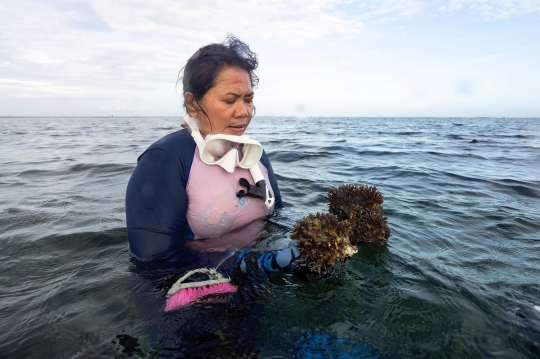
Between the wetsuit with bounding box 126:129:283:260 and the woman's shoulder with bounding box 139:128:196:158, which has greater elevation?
the woman's shoulder with bounding box 139:128:196:158

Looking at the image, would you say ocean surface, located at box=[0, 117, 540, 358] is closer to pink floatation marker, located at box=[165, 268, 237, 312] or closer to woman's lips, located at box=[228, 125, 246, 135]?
pink floatation marker, located at box=[165, 268, 237, 312]

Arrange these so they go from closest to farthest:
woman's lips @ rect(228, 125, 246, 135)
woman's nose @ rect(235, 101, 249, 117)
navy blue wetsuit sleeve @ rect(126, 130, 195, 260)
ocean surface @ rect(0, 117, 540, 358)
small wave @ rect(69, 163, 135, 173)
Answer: ocean surface @ rect(0, 117, 540, 358), navy blue wetsuit sleeve @ rect(126, 130, 195, 260), woman's nose @ rect(235, 101, 249, 117), woman's lips @ rect(228, 125, 246, 135), small wave @ rect(69, 163, 135, 173)

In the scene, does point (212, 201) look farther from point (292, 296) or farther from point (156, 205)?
point (292, 296)

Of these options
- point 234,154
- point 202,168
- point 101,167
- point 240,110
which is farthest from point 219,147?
point 101,167

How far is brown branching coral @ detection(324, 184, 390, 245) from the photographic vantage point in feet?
12.0

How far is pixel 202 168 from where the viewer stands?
323cm

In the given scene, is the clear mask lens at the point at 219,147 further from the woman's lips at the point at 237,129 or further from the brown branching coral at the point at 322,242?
the brown branching coral at the point at 322,242

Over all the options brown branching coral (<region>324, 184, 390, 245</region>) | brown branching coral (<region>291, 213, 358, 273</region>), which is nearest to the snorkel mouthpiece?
brown branching coral (<region>324, 184, 390, 245</region>)

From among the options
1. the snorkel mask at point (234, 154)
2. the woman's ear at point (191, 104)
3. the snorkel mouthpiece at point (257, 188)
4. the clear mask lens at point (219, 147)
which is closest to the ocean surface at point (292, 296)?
the snorkel mouthpiece at point (257, 188)

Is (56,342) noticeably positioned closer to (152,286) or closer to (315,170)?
(152,286)

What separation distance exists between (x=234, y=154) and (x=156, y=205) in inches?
37.1

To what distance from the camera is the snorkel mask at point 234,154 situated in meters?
3.22

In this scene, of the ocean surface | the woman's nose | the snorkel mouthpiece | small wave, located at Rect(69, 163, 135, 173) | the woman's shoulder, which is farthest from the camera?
small wave, located at Rect(69, 163, 135, 173)

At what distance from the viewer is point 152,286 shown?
114 inches
